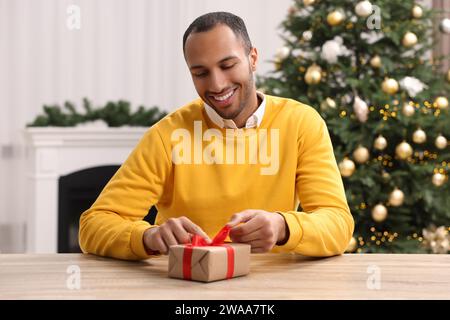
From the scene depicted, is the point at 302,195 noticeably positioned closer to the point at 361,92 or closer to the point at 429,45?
the point at 361,92

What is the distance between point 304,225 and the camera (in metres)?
1.34

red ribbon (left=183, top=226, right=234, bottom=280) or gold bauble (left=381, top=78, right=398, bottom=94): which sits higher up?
gold bauble (left=381, top=78, right=398, bottom=94)

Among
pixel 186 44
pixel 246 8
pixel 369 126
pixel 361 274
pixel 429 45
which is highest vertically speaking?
pixel 246 8

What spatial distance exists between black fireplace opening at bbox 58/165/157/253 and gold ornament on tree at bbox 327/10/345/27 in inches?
67.1

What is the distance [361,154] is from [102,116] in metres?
1.88

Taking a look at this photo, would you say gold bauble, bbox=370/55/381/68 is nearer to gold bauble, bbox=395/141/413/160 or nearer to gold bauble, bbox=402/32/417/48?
gold bauble, bbox=402/32/417/48

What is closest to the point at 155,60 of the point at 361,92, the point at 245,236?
the point at 361,92

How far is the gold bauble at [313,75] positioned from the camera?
327 cm

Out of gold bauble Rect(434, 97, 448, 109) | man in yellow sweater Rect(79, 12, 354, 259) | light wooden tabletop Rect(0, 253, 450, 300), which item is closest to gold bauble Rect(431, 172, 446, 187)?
gold bauble Rect(434, 97, 448, 109)

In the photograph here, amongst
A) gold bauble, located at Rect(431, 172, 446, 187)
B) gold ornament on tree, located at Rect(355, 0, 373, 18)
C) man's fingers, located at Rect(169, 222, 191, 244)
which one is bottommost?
gold bauble, located at Rect(431, 172, 446, 187)

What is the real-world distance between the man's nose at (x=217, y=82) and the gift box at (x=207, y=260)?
0.42 m

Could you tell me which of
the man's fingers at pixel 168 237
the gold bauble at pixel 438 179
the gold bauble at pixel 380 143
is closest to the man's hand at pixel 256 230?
the man's fingers at pixel 168 237

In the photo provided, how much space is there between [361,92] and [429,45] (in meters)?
0.47

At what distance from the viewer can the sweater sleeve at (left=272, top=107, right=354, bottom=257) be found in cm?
133
